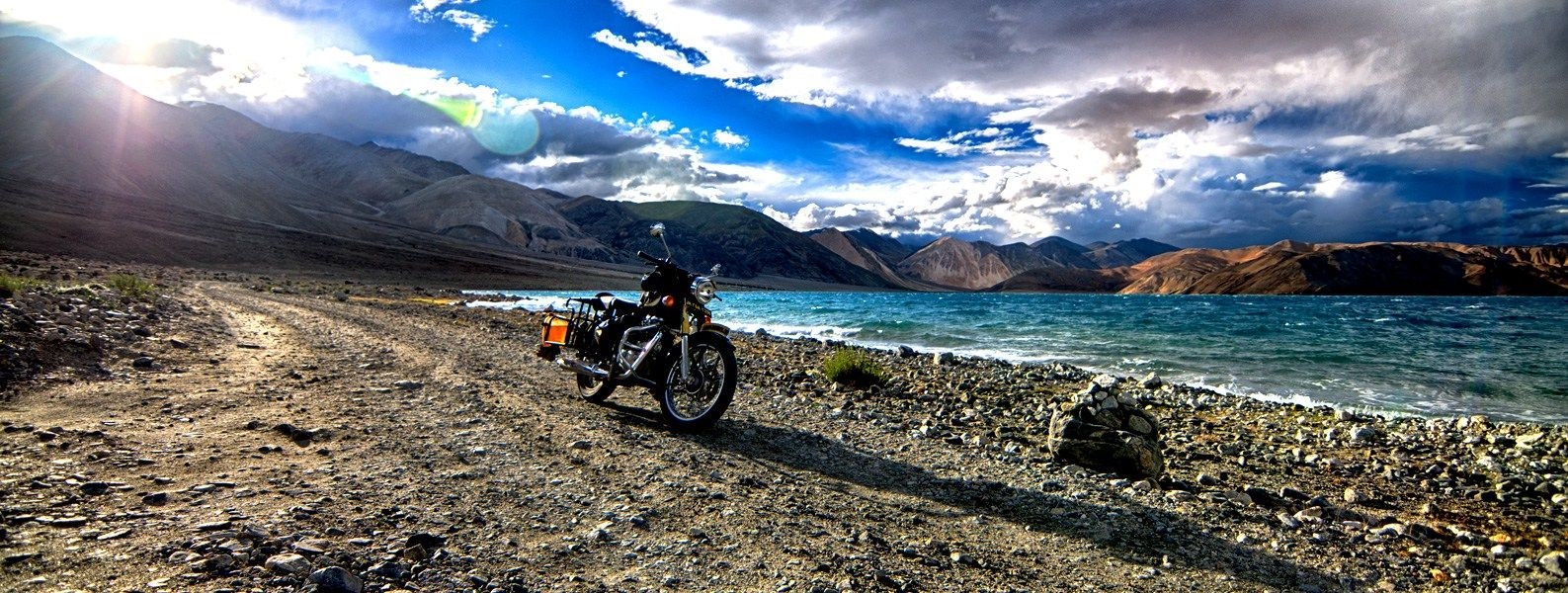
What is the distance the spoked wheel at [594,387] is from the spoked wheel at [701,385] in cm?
91

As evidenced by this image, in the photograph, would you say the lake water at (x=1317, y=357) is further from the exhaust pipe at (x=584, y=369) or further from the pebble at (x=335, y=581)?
the pebble at (x=335, y=581)

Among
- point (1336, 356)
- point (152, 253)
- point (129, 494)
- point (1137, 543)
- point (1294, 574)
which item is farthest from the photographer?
point (152, 253)

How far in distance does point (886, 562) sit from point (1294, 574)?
109 inches

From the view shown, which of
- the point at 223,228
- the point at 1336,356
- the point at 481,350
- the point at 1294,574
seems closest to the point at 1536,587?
the point at 1294,574

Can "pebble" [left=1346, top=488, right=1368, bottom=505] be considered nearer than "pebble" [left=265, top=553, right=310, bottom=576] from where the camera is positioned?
No

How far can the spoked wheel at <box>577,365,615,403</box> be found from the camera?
823 cm

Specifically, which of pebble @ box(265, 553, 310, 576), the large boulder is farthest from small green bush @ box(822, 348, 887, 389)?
pebble @ box(265, 553, 310, 576)

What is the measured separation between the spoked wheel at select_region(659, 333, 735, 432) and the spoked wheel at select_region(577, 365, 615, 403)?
0.91m

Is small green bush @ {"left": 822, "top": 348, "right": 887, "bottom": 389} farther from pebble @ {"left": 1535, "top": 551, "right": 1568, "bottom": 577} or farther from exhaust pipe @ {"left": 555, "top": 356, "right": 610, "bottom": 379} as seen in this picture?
pebble @ {"left": 1535, "top": 551, "right": 1568, "bottom": 577}

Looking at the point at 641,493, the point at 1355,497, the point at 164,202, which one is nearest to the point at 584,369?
the point at 641,493

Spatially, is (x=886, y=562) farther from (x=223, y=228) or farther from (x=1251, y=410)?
(x=223, y=228)

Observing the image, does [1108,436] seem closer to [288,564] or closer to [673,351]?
[673,351]

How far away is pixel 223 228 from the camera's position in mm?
92250

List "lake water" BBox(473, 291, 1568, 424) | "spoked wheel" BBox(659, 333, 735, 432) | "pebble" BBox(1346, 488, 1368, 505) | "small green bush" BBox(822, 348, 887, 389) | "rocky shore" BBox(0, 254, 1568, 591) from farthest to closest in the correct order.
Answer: "lake water" BBox(473, 291, 1568, 424) < "small green bush" BBox(822, 348, 887, 389) < "spoked wheel" BBox(659, 333, 735, 432) < "pebble" BBox(1346, 488, 1368, 505) < "rocky shore" BBox(0, 254, 1568, 591)
